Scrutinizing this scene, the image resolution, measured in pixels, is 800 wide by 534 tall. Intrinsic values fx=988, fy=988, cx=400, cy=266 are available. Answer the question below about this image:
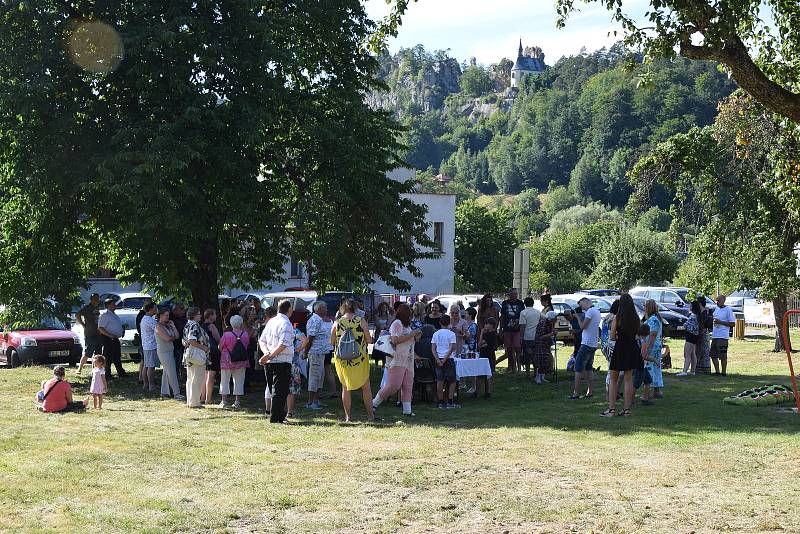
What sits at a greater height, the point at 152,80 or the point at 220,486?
the point at 152,80

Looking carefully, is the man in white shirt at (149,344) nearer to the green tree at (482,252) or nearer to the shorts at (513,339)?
the shorts at (513,339)

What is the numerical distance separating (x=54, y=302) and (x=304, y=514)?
45.8ft

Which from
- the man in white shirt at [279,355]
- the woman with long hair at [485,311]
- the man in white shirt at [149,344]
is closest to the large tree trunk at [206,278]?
the man in white shirt at [149,344]

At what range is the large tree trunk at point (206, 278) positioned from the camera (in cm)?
2178

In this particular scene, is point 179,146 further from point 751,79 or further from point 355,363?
point 751,79

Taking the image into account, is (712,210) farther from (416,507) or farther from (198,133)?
(416,507)

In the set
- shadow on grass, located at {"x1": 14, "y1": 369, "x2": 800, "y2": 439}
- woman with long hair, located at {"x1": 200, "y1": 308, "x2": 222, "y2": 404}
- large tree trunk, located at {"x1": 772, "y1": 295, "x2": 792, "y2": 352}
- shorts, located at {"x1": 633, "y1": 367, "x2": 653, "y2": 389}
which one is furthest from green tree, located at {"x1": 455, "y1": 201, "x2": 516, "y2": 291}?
shorts, located at {"x1": 633, "y1": 367, "x2": 653, "y2": 389}

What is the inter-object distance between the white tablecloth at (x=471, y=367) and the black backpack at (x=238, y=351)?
3.58 metres

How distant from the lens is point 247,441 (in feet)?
42.2

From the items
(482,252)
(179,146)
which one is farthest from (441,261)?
(179,146)

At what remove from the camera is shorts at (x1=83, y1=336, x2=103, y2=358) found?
21.8 m

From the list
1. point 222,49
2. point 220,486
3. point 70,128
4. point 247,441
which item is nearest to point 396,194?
point 222,49

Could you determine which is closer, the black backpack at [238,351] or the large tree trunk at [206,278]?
the black backpack at [238,351]

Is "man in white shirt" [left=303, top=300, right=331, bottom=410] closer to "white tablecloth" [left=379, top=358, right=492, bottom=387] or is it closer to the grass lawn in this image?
the grass lawn
